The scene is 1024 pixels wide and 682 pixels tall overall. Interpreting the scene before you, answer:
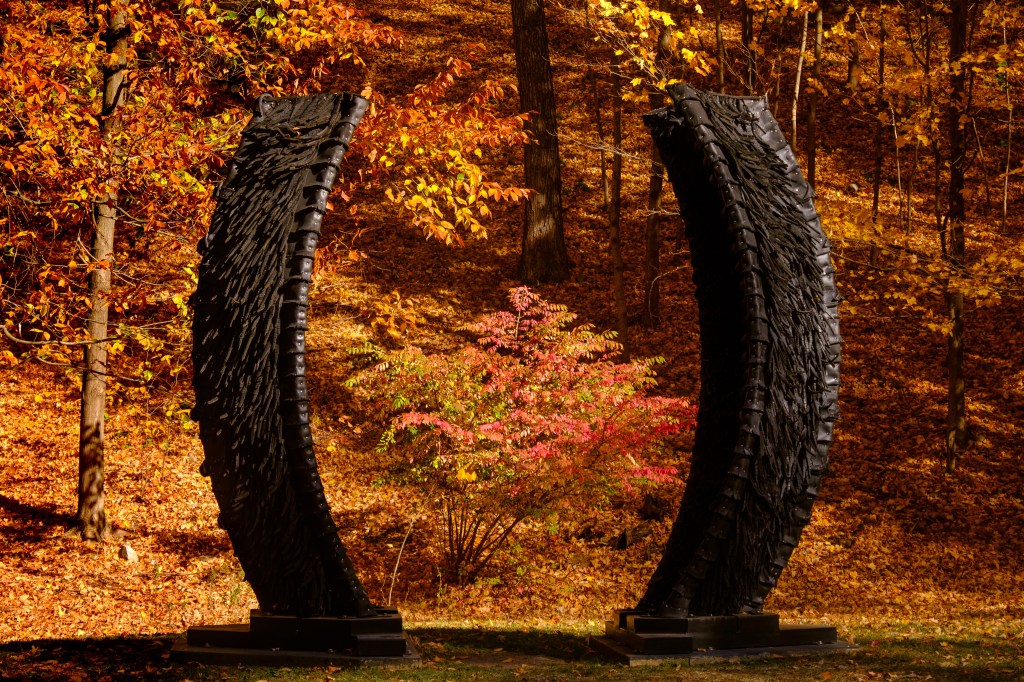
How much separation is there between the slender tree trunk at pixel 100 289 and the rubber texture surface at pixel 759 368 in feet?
22.1

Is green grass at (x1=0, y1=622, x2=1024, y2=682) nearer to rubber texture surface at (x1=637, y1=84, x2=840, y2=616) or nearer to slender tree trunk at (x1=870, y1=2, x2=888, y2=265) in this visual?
rubber texture surface at (x1=637, y1=84, x2=840, y2=616)

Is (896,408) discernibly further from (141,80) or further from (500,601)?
(141,80)

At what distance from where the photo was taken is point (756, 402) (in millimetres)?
6547

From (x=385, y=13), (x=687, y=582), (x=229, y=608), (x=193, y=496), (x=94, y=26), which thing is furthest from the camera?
(x=385, y=13)

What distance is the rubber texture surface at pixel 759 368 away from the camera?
6.59 m

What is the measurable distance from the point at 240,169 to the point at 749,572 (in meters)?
4.53

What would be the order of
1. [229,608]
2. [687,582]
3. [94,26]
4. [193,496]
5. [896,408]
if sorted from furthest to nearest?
[896,408] < [193,496] < [94,26] < [229,608] < [687,582]

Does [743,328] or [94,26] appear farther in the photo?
[94,26]

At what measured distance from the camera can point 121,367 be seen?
1633cm

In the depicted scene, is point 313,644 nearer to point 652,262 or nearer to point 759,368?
point 759,368

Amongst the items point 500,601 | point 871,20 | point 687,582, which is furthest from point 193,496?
point 871,20

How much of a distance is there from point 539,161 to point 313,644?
13.9 metres

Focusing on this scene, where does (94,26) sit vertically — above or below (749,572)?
above

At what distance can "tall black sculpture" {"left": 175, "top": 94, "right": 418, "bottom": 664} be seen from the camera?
623cm
